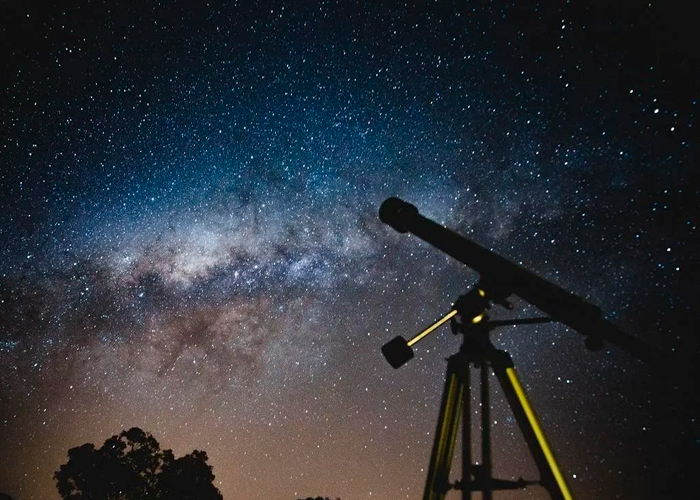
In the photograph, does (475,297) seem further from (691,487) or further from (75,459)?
(75,459)

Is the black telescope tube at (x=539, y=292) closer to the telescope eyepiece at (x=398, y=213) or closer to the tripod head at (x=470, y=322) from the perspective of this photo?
the tripod head at (x=470, y=322)

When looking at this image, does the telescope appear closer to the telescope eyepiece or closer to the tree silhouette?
the telescope eyepiece

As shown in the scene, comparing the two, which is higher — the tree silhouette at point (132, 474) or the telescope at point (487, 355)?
the tree silhouette at point (132, 474)

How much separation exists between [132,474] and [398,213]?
53.8ft

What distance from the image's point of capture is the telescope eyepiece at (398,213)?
2.90 metres

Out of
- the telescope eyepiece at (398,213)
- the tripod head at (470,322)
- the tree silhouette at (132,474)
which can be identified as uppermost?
the tree silhouette at (132,474)

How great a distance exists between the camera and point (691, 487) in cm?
978

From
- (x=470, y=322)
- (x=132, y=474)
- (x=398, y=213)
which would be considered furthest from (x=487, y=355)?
(x=132, y=474)

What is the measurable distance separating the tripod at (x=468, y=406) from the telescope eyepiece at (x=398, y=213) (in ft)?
2.38

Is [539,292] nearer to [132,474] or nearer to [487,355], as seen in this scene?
[487,355]

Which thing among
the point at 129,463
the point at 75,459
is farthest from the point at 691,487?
the point at 75,459

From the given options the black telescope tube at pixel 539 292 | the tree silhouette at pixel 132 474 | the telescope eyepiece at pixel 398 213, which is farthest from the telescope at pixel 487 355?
the tree silhouette at pixel 132 474

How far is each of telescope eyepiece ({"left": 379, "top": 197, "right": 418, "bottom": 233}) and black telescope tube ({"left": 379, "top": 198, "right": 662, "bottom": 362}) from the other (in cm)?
25

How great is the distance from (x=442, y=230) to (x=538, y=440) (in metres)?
1.29
